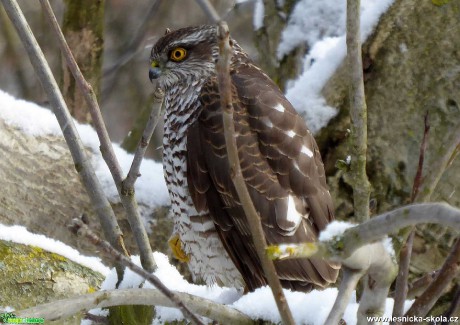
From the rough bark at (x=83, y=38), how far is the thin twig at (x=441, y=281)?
465cm

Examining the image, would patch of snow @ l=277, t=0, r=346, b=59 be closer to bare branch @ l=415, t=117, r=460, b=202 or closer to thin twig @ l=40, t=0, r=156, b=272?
thin twig @ l=40, t=0, r=156, b=272

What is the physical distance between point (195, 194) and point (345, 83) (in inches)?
62.6

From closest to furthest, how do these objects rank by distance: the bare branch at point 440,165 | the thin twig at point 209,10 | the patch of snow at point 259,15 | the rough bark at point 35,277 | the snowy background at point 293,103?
the bare branch at point 440,165 → the thin twig at point 209,10 → the rough bark at point 35,277 → the snowy background at point 293,103 → the patch of snow at point 259,15

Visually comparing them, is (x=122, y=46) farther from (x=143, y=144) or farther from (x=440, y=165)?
(x=440, y=165)

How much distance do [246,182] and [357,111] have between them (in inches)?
24.3

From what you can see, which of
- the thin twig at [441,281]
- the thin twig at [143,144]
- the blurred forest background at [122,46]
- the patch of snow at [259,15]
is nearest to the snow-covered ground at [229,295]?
the thin twig at [143,144]

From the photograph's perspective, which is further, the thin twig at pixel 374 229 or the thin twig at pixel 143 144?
the thin twig at pixel 143 144

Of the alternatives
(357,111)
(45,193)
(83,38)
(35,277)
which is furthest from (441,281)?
(83,38)

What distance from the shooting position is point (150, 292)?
212cm

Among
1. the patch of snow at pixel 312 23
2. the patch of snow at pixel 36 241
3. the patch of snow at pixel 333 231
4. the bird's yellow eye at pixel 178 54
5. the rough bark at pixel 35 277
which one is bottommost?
the patch of snow at pixel 333 231

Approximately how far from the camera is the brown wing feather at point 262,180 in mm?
3559

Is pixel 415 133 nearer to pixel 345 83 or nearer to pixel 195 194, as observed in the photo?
pixel 345 83

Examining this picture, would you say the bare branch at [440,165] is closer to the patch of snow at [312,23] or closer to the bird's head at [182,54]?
the bird's head at [182,54]

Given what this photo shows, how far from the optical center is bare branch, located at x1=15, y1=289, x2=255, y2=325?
1.88m
